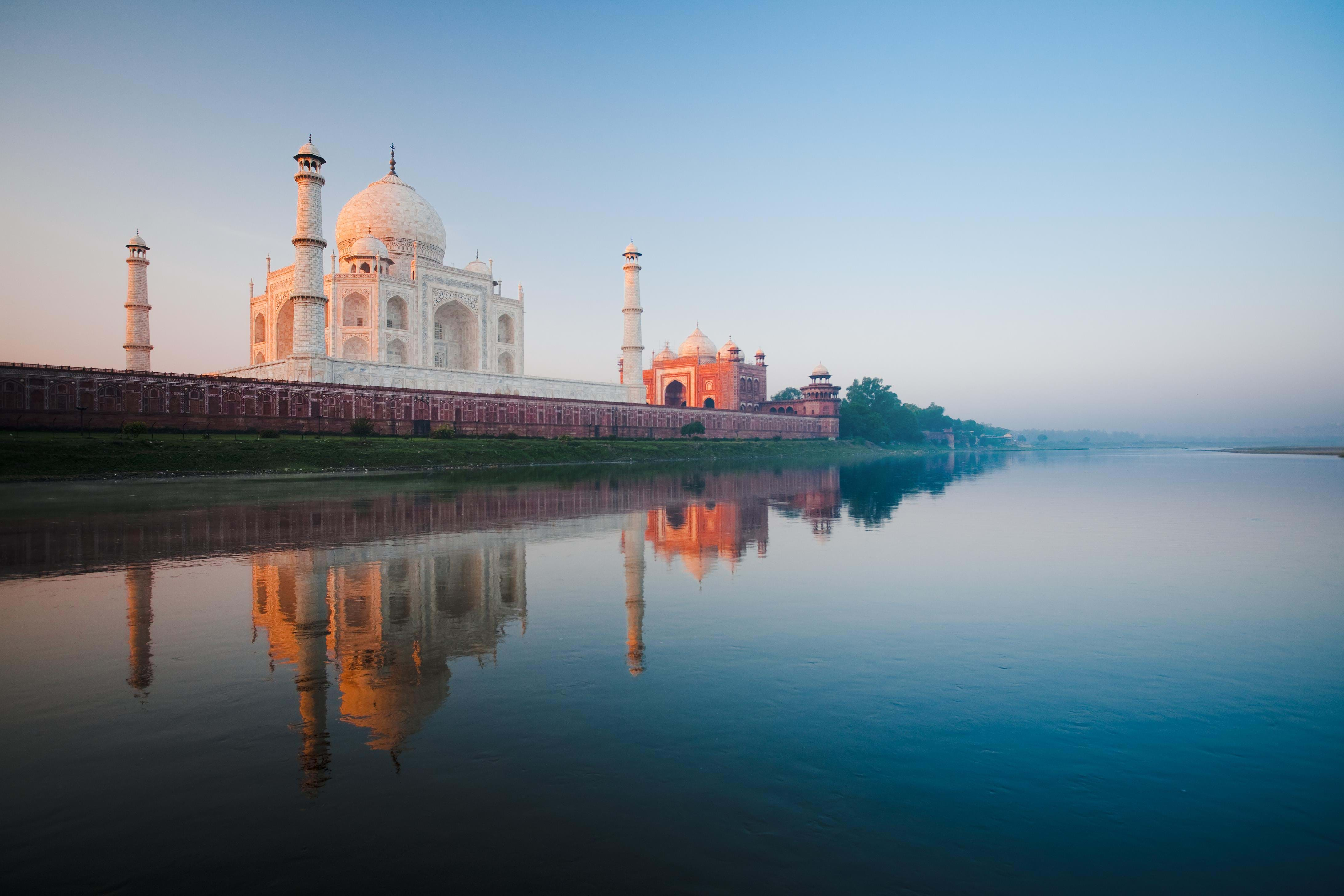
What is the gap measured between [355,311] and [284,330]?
425 cm

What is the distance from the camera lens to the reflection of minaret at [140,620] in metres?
4.64

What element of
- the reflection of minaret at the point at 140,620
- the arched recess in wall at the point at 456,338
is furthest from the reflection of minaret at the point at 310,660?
the arched recess in wall at the point at 456,338

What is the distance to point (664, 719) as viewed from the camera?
398 centimetres

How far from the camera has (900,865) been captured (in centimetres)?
268

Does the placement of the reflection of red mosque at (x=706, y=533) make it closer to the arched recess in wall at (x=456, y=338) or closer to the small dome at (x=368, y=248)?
the arched recess in wall at (x=456, y=338)

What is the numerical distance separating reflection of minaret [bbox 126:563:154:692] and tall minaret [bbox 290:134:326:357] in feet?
89.7

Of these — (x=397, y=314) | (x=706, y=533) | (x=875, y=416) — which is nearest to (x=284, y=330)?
(x=397, y=314)

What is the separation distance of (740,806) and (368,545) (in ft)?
24.9

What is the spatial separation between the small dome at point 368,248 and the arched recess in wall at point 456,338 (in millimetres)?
4694

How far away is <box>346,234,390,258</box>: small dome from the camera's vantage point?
41.1 meters

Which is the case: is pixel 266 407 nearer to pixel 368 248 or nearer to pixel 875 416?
pixel 368 248

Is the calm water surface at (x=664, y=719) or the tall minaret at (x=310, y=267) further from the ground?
the tall minaret at (x=310, y=267)

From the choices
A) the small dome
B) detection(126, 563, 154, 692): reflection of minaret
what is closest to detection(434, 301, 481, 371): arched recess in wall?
the small dome

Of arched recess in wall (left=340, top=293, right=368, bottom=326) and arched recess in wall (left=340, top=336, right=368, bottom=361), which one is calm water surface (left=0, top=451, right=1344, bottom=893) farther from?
arched recess in wall (left=340, top=293, right=368, bottom=326)
